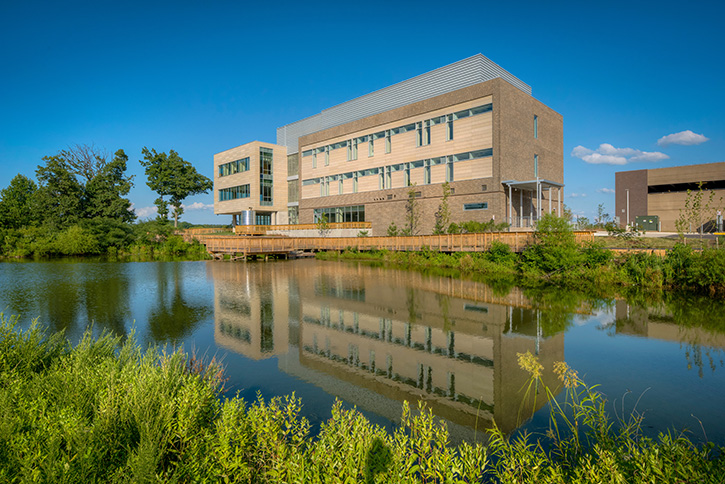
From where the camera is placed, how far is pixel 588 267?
1891 centimetres

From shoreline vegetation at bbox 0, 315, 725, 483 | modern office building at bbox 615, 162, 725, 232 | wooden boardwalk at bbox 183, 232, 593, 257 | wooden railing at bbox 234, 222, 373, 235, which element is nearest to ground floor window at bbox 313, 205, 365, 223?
wooden railing at bbox 234, 222, 373, 235

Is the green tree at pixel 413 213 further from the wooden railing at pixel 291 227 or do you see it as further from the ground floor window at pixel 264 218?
the ground floor window at pixel 264 218

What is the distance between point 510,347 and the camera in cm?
910

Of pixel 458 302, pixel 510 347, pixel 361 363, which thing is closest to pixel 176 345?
pixel 361 363

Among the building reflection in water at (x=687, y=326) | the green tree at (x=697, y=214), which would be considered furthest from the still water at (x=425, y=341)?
the green tree at (x=697, y=214)

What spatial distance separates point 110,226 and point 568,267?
174 feet

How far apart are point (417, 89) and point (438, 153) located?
26.1 feet

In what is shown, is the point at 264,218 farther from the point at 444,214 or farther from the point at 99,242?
the point at 444,214

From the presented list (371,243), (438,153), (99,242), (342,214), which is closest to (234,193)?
(99,242)

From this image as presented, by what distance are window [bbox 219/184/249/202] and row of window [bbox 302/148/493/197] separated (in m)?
12.4

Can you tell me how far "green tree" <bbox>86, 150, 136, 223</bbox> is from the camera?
5453cm

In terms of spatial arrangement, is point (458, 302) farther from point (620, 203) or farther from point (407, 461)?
point (620, 203)

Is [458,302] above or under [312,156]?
under

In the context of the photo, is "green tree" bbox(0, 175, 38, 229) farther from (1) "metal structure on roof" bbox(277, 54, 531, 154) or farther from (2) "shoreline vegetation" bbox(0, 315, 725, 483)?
(2) "shoreline vegetation" bbox(0, 315, 725, 483)
